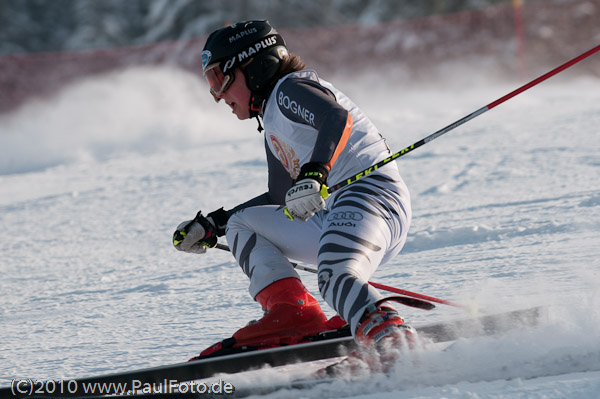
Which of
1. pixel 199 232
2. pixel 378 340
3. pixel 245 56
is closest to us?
pixel 378 340

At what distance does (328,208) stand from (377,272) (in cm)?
127

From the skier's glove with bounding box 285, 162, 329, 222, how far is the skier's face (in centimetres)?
64

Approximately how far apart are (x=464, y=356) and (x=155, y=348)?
1.41 m

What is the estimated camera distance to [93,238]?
629 cm

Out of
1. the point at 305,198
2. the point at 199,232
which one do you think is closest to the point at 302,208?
the point at 305,198

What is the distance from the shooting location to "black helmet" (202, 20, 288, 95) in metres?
2.90

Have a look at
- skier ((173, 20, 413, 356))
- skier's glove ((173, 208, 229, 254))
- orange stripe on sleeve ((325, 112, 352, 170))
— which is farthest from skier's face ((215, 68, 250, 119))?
orange stripe on sleeve ((325, 112, 352, 170))

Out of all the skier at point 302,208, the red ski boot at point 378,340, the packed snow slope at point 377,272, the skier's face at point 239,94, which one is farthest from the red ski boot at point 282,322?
the skier's face at point 239,94

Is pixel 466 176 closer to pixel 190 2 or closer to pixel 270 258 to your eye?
pixel 270 258

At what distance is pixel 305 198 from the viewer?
2.38 metres

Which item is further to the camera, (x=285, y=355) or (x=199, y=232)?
(x=199, y=232)

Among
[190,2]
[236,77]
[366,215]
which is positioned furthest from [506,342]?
[190,2]

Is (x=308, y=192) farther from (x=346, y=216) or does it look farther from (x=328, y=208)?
(x=328, y=208)

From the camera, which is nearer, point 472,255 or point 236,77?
point 236,77
